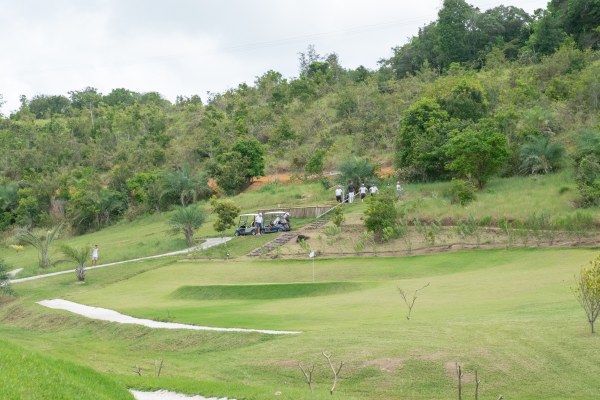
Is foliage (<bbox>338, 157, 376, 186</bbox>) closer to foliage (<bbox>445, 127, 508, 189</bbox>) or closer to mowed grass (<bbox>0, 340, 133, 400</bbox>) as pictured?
foliage (<bbox>445, 127, 508, 189</bbox>)

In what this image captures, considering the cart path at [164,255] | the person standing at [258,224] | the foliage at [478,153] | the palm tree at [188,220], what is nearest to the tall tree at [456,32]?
the foliage at [478,153]

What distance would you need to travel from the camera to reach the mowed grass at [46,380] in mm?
10708

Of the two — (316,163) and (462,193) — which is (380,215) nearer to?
(462,193)

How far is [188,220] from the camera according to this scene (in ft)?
152

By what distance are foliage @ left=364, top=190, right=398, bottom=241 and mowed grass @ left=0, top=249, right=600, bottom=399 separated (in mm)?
3165

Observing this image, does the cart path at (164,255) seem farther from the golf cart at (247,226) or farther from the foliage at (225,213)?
the foliage at (225,213)

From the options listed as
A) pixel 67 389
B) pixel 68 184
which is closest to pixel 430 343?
pixel 67 389

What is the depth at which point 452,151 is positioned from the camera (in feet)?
151

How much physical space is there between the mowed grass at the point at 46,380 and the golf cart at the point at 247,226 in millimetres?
33241

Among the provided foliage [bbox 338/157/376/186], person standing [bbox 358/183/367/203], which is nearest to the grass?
person standing [bbox 358/183/367/203]

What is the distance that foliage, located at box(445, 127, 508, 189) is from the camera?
44875 millimetres

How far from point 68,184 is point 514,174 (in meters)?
43.6

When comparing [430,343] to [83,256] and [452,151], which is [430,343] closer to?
[83,256]

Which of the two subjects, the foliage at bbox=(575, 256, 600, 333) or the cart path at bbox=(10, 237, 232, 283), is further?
the cart path at bbox=(10, 237, 232, 283)
